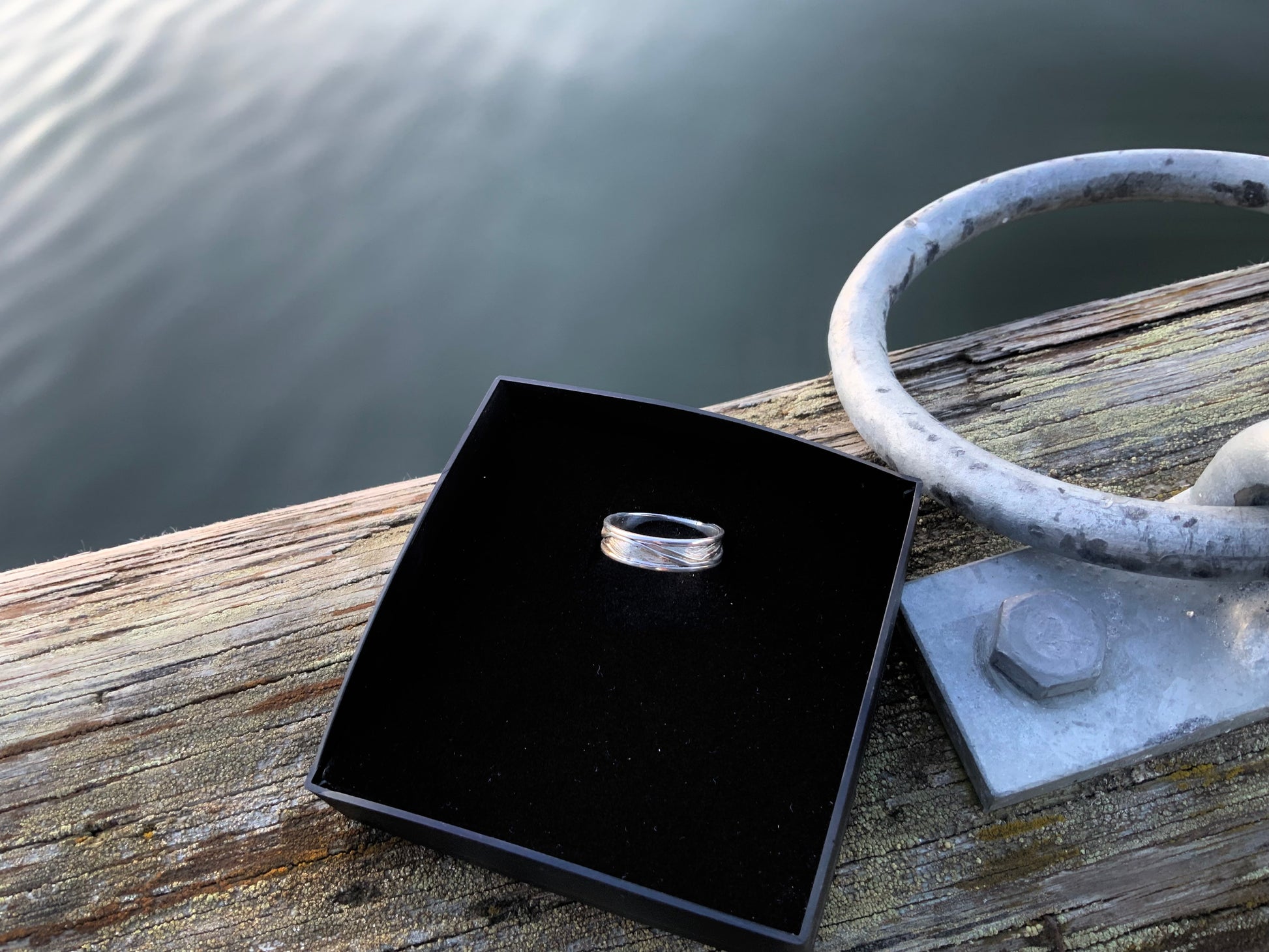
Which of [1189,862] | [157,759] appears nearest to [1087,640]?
[1189,862]

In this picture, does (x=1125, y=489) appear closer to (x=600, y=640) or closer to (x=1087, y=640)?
(x=1087, y=640)

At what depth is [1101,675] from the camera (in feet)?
3.02

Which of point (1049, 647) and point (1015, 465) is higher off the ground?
point (1015, 465)

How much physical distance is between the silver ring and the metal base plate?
0.77 feet

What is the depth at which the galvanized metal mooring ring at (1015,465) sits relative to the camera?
886mm

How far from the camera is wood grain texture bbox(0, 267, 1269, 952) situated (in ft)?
2.65

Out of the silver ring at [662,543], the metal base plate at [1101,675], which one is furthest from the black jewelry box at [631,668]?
the metal base plate at [1101,675]

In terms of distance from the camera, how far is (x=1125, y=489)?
3.57 ft

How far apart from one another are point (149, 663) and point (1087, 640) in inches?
42.4

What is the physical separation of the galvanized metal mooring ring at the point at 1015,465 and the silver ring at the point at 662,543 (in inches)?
10.3

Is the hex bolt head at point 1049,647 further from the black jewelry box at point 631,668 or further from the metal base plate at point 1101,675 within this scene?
the black jewelry box at point 631,668

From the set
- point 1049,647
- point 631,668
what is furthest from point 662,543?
point 1049,647

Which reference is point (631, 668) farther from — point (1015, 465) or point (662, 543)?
point (1015, 465)

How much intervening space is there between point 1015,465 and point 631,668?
497 mm
